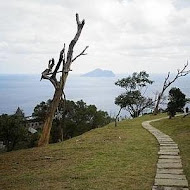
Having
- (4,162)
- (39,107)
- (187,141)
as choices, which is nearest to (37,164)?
(4,162)

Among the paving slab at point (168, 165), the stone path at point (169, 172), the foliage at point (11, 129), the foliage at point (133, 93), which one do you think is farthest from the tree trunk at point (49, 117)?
the foliage at point (133, 93)

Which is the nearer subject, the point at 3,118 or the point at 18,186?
the point at 18,186

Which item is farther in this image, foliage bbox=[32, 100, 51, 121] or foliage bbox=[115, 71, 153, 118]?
foliage bbox=[115, 71, 153, 118]

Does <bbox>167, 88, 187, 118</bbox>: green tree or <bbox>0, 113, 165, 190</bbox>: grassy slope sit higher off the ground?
<bbox>167, 88, 187, 118</bbox>: green tree

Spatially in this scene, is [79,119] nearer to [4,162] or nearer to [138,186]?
[4,162]

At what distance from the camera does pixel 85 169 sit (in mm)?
7398

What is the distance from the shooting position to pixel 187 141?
450 inches

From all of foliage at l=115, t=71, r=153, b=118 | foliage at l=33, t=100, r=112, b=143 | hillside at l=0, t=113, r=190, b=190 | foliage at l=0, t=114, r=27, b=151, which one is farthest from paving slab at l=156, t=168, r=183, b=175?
foliage at l=115, t=71, r=153, b=118

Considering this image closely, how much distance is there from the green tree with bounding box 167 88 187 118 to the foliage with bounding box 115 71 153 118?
15.4m

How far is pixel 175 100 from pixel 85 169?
15.5 meters

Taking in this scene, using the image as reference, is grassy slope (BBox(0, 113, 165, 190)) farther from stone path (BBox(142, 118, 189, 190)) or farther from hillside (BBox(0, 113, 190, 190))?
stone path (BBox(142, 118, 189, 190))

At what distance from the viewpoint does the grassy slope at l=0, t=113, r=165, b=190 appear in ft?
20.1

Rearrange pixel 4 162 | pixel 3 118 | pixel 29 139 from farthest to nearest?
pixel 29 139 → pixel 3 118 → pixel 4 162

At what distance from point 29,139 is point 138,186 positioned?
23.5m
